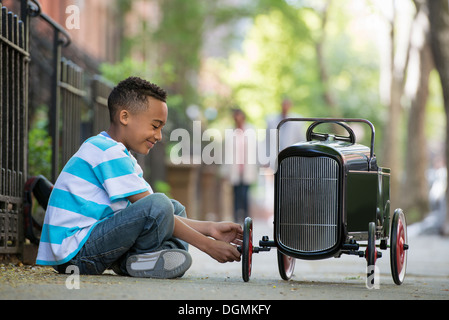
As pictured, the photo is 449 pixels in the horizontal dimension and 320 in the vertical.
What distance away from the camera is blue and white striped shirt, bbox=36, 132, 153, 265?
5645 millimetres

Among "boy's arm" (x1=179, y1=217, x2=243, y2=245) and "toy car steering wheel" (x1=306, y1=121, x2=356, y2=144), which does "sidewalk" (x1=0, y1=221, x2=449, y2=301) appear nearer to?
"boy's arm" (x1=179, y1=217, x2=243, y2=245)

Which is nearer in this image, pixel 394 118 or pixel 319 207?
pixel 319 207

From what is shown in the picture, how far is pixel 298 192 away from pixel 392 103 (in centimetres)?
1997

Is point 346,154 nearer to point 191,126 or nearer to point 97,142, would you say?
point 97,142

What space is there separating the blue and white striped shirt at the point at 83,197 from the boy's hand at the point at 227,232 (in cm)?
59

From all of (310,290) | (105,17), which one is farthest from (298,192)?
(105,17)

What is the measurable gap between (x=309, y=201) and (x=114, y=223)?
131 cm

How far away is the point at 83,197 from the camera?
5699 mm

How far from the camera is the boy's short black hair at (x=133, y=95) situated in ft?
19.5

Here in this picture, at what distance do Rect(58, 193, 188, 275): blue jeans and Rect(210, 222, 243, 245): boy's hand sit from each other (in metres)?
0.36

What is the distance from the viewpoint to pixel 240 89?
28.7 meters

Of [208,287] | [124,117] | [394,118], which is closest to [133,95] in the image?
[124,117]

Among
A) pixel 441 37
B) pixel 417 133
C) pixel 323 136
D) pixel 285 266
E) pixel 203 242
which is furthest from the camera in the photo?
pixel 417 133

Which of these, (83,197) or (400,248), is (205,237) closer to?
(83,197)
